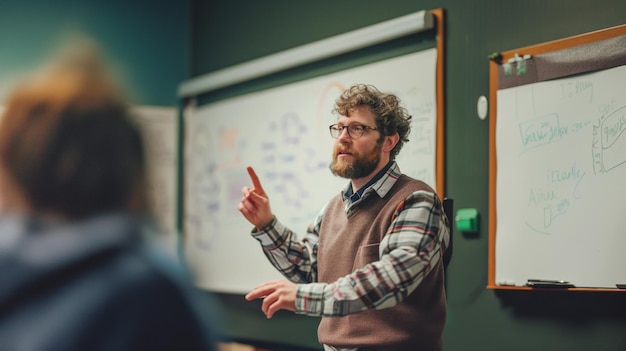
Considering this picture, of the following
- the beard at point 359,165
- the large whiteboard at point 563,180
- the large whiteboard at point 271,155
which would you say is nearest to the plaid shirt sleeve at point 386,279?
the beard at point 359,165

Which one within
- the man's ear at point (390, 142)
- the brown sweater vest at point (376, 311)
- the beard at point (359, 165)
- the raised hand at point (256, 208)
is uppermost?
the man's ear at point (390, 142)

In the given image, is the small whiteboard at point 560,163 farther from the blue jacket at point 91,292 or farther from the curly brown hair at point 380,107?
the blue jacket at point 91,292

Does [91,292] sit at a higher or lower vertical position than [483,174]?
lower

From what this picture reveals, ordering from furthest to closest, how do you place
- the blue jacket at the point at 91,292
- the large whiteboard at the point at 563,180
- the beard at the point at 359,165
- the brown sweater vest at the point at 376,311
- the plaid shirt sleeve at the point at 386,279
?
1. the large whiteboard at the point at 563,180
2. the beard at the point at 359,165
3. the brown sweater vest at the point at 376,311
4. the plaid shirt sleeve at the point at 386,279
5. the blue jacket at the point at 91,292

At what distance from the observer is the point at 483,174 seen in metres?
2.69

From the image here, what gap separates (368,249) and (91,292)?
4.23 feet

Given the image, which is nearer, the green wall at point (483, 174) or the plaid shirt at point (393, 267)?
the plaid shirt at point (393, 267)

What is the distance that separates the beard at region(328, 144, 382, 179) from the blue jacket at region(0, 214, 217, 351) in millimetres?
1329

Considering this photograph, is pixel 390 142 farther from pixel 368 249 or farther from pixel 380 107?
pixel 368 249

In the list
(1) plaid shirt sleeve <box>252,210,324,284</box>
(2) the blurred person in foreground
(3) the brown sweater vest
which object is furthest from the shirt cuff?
(2) the blurred person in foreground

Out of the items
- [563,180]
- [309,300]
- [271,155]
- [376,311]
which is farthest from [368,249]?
[271,155]

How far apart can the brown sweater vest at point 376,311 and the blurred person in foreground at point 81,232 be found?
1.18 m

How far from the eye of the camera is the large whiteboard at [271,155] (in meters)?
2.97

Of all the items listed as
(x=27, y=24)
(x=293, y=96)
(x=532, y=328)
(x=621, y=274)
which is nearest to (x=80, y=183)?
(x=621, y=274)
